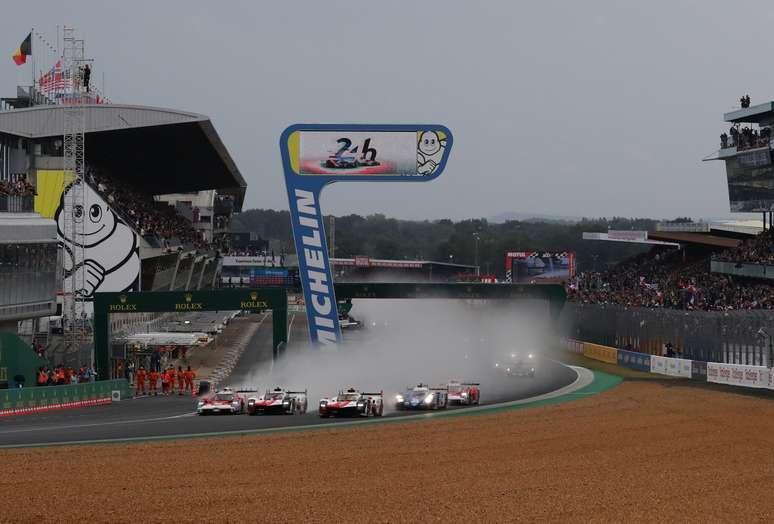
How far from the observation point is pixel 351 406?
103 feet

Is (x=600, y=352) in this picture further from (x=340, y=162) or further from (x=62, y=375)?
(x=62, y=375)

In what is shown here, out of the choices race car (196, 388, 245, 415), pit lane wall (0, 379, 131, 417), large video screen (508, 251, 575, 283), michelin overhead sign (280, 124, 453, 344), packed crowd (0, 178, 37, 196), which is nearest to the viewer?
race car (196, 388, 245, 415)

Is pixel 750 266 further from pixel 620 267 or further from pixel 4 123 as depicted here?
pixel 4 123

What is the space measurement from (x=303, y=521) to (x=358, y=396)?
1436 cm

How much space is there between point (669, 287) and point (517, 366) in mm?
20795

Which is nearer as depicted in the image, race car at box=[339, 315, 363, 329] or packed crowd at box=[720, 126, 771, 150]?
packed crowd at box=[720, 126, 771, 150]

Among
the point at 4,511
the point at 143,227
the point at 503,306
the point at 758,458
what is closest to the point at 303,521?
the point at 4,511

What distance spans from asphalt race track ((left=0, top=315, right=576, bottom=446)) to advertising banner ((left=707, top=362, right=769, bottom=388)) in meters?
6.27

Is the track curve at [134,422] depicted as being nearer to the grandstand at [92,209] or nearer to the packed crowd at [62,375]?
the packed crowd at [62,375]

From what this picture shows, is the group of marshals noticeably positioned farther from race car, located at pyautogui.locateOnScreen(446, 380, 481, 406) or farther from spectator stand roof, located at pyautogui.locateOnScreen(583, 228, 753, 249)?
spectator stand roof, located at pyautogui.locateOnScreen(583, 228, 753, 249)

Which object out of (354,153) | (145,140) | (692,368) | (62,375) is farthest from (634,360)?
(145,140)

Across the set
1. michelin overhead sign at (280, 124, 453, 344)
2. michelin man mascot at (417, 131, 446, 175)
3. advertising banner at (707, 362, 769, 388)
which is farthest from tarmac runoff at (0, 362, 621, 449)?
michelin man mascot at (417, 131, 446, 175)

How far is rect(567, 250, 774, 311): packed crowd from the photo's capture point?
52812 millimetres

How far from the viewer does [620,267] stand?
8688 centimetres
